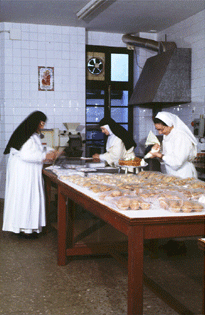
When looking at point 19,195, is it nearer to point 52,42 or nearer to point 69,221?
point 69,221

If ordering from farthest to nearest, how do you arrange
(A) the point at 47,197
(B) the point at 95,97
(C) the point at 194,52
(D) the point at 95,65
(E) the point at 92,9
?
(B) the point at 95,97 → (D) the point at 95,65 → (C) the point at 194,52 → (E) the point at 92,9 → (A) the point at 47,197

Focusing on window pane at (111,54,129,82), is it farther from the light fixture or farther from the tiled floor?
the tiled floor

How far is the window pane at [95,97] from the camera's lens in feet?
25.4

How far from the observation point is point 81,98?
739cm

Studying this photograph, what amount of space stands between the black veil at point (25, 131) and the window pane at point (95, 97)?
10.5ft

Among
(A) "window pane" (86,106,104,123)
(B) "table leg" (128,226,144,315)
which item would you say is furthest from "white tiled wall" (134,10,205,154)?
(B) "table leg" (128,226,144,315)

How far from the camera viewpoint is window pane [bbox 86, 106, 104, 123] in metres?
7.75

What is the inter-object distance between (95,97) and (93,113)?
33cm

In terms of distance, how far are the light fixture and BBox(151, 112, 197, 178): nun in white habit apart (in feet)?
7.55

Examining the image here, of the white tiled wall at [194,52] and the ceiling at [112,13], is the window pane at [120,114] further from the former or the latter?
the ceiling at [112,13]

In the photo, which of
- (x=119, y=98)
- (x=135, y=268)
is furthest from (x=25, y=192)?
(x=119, y=98)

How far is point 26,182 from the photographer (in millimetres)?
4672

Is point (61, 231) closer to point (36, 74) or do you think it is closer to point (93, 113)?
point (36, 74)

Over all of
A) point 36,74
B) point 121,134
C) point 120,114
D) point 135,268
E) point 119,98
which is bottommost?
point 135,268
